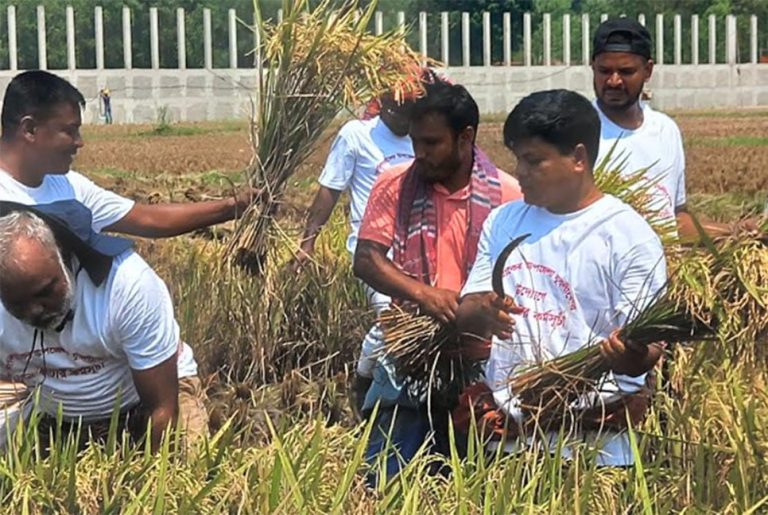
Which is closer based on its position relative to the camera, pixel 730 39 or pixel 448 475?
pixel 448 475

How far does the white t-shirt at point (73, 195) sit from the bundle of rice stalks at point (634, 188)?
139cm

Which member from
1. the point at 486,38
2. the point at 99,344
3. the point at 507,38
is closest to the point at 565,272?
the point at 99,344

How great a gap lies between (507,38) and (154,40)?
7.88 m

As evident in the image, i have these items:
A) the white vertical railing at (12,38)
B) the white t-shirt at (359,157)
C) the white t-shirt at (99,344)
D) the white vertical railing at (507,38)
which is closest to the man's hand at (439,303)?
the white t-shirt at (99,344)

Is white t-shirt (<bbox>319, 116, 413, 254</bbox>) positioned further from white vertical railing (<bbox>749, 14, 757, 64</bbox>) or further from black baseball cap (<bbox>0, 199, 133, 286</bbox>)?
white vertical railing (<bbox>749, 14, 757, 64</bbox>)

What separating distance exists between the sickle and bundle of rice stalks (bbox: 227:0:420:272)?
1.20m

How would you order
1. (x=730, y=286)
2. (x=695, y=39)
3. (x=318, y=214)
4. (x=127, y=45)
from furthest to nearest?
(x=695, y=39), (x=127, y=45), (x=318, y=214), (x=730, y=286)

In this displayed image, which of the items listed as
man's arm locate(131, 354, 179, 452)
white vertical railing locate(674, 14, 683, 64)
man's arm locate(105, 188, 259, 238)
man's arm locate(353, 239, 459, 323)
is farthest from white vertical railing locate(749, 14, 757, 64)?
man's arm locate(131, 354, 179, 452)

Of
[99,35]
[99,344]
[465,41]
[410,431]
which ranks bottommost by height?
[410,431]

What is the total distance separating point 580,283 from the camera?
9.56 ft

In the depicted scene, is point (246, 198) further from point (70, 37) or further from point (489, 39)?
point (489, 39)

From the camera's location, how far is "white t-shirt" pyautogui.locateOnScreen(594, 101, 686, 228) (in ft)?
13.1

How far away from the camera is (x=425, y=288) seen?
3379 mm

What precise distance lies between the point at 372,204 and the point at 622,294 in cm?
98
